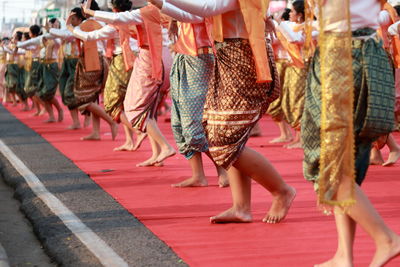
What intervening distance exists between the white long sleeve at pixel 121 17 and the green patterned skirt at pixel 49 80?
8.09 m

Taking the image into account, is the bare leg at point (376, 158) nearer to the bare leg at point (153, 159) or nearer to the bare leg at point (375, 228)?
the bare leg at point (153, 159)

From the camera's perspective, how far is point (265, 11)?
5762mm

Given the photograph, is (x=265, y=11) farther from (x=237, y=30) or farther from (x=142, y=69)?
(x=142, y=69)

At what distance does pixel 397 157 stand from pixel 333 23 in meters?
5.08

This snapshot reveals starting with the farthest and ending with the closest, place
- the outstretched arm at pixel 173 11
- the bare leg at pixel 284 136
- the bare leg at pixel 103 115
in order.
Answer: the bare leg at pixel 103 115 → the bare leg at pixel 284 136 → the outstretched arm at pixel 173 11

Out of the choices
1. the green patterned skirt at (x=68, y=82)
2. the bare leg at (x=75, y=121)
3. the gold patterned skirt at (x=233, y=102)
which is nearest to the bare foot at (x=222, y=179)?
the gold patterned skirt at (x=233, y=102)

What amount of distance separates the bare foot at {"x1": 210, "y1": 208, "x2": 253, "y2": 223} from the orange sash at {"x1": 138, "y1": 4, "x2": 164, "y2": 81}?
107 inches

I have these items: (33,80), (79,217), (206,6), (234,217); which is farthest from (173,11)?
(33,80)

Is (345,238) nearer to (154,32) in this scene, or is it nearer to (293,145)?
(154,32)

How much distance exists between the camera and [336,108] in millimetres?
4156

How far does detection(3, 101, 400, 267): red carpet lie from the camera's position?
507cm

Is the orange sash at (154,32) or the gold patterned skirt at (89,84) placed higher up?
the orange sash at (154,32)

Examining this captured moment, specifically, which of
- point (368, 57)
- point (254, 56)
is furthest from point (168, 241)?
point (368, 57)

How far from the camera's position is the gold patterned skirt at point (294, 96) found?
10.8 m
